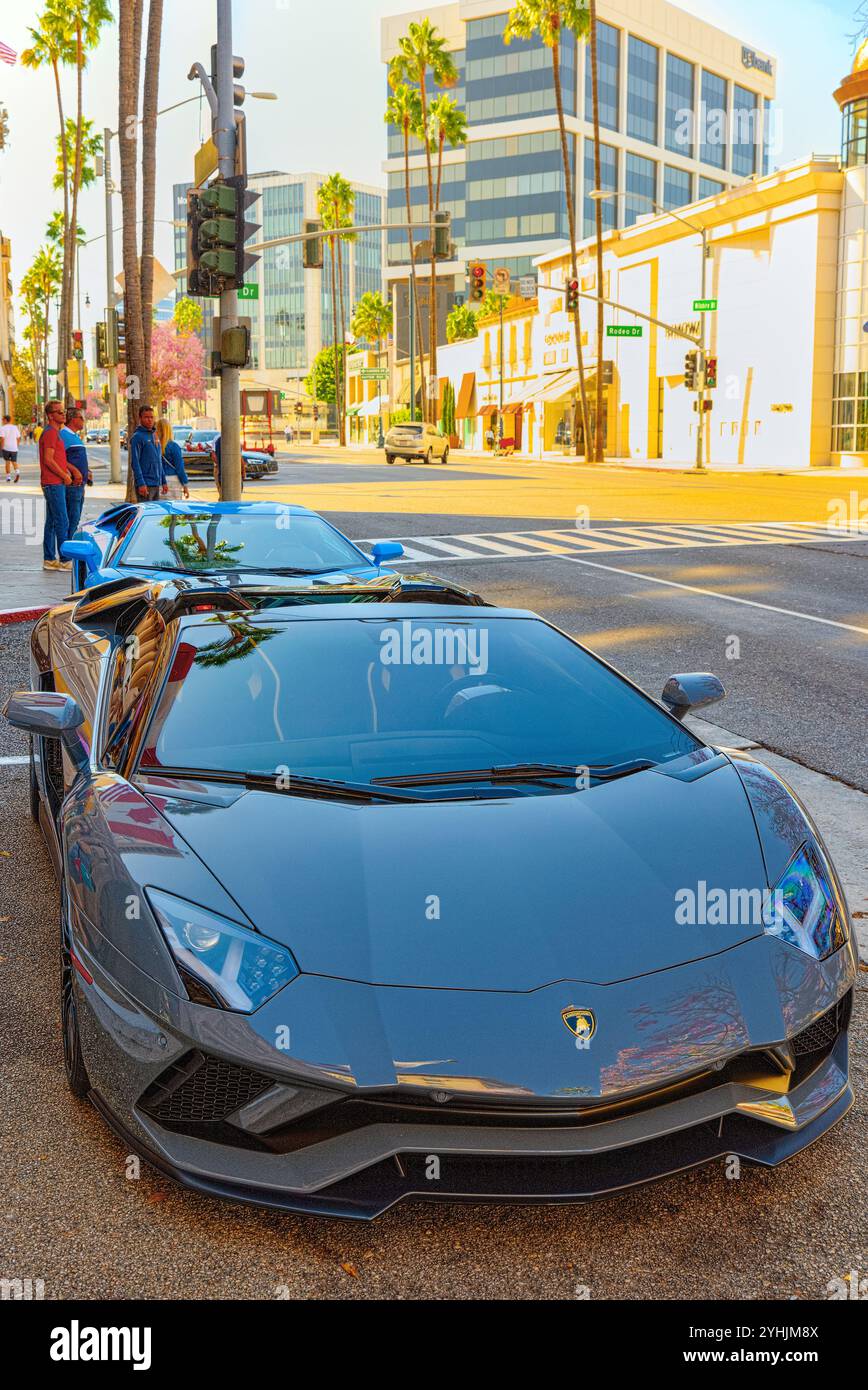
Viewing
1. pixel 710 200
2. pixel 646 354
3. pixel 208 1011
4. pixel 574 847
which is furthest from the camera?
pixel 646 354

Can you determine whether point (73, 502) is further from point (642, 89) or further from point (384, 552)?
point (642, 89)

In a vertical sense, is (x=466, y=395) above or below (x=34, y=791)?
above

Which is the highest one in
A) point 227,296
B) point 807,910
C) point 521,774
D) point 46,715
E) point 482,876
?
point 227,296

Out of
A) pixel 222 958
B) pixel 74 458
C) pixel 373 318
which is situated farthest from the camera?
pixel 373 318

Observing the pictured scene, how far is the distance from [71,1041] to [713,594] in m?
11.7

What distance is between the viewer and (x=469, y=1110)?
8.64ft

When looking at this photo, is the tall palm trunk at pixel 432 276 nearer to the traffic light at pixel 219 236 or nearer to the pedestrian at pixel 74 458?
the traffic light at pixel 219 236

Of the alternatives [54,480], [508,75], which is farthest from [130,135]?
[508,75]

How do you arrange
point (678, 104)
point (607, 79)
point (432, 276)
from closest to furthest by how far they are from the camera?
point (432, 276) → point (607, 79) → point (678, 104)

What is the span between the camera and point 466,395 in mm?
90750

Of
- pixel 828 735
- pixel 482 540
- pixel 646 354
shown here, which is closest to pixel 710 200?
pixel 646 354

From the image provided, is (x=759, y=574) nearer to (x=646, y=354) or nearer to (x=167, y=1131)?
(x=167, y=1131)

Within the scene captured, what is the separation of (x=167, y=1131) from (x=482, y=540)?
58.5 feet
